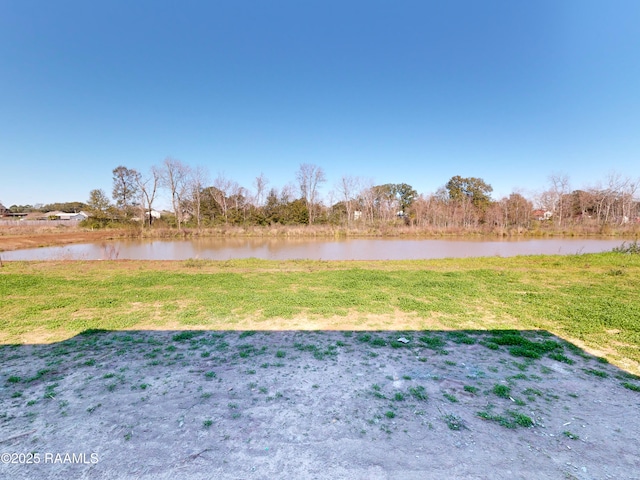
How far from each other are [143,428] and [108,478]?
1.53 ft

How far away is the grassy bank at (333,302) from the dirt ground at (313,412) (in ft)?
2.68

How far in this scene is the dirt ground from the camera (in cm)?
197

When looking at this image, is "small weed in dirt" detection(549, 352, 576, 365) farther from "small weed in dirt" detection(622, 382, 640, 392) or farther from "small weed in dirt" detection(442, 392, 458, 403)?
"small weed in dirt" detection(442, 392, 458, 403)

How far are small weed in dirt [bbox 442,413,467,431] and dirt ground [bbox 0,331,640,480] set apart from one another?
0.01 meters

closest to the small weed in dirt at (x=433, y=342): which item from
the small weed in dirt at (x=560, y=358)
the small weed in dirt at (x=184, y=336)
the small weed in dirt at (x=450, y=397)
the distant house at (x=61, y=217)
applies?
the small weed in dirt at (x=450, y=397)

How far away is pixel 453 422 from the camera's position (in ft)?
7.88

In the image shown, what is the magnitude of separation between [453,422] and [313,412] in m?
1.19

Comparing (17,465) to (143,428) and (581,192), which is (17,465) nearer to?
(143,428)

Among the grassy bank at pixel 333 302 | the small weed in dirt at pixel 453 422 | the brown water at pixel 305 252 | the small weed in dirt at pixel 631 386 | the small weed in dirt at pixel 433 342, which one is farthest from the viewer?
the brown water at pixel 305 252

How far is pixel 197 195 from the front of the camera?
38.8 m

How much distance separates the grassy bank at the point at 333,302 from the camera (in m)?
4.65

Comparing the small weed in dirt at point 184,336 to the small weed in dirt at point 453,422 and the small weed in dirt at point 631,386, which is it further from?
the small weed in dirt at point 631,386

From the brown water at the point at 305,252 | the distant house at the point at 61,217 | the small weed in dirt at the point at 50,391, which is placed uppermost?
the distant house at the point at 61,217

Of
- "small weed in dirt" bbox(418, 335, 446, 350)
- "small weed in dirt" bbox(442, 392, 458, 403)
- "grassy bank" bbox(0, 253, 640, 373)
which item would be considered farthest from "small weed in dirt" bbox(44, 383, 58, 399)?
"small weed in dirt" bbox(418, 335, 446, 350)
